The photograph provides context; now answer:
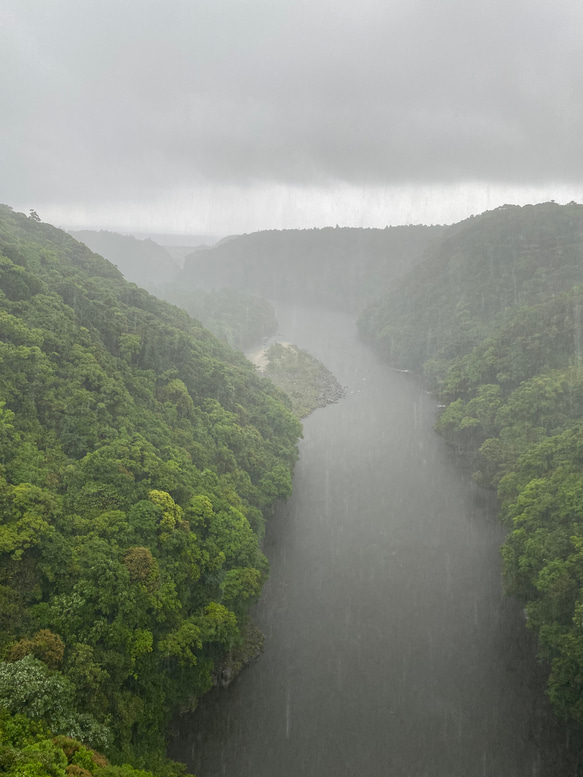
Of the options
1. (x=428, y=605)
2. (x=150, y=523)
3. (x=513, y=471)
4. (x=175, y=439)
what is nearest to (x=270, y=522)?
(x=175, y=439)

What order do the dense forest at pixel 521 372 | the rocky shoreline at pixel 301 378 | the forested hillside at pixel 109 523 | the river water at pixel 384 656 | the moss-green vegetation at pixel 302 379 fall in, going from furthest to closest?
the rocky shoreline at pixel 301 378 < the moss-green vegetation at pixel 302 379 < the dense forest at pixel 521 372 < the river water at pixel 384 656 < the forested hillside at pixel 109 523

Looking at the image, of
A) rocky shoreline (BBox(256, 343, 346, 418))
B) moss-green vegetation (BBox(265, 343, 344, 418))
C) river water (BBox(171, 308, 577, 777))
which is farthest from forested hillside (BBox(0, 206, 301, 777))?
rocky shoreline (BBox(256, 343, 346, 418))

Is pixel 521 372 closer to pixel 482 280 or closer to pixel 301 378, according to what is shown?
pixel 482 280

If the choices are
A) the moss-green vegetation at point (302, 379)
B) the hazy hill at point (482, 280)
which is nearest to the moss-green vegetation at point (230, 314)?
the moss-green vegetation at point (302, 379)

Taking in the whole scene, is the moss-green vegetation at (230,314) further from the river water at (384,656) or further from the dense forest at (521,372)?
the river water at (384,656)

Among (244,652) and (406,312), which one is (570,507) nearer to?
(244,652)
